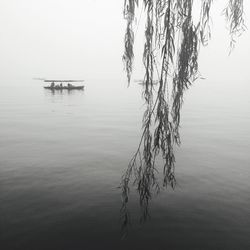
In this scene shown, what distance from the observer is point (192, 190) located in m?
16.0

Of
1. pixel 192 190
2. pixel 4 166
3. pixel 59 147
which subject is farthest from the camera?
pixel 59 147

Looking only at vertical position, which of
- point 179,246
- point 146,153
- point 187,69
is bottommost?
point 179,246

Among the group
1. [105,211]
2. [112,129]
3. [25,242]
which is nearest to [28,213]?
[25,242]

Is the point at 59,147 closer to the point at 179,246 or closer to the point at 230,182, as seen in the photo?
the point at 230,182

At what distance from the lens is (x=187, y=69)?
5.06 metres

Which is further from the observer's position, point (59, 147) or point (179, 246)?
point (59, 147)

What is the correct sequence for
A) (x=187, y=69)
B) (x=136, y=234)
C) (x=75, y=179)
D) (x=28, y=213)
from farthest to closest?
(x=75, y=179), (x=28, y=213), (x=136, y=234), (x=187, y=69)

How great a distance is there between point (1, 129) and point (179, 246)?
31334 mm

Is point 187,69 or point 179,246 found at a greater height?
point 187,69

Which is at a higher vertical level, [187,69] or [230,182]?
[187,69]

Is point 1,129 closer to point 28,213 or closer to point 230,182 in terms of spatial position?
point 28,213

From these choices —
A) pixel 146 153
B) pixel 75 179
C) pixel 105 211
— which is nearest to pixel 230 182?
pixel 105 211

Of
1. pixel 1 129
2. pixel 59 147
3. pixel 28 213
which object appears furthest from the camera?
pixel 1 129

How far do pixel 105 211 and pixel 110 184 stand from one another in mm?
3397
